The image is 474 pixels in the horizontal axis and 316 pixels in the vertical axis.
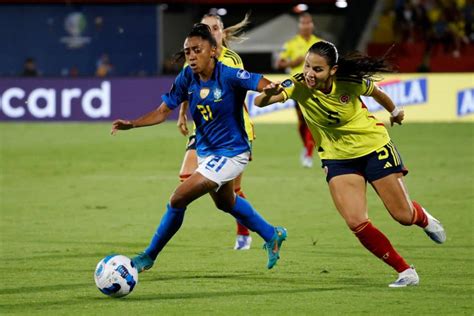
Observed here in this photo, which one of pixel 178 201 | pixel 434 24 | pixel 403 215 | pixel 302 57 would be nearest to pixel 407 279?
pixel 403 215

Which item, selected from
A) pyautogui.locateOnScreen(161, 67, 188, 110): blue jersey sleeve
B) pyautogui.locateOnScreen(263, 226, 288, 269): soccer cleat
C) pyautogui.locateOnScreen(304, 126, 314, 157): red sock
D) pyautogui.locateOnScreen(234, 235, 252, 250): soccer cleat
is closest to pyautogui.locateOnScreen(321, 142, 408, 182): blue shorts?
pyautogui.locateOnScreen(263, 226, 288, 269): soccer cleat

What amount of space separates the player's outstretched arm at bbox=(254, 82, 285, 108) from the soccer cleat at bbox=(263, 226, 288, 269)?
53.2 inches

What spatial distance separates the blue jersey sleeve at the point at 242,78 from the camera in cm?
866

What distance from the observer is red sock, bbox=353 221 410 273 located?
8359mm

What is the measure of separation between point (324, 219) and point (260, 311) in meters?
5.37

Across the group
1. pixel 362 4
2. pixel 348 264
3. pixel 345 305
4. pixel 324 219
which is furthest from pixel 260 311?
pixel 362 4

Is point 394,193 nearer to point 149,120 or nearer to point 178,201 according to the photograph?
point 178,201

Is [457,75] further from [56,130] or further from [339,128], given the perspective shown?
[339,128]

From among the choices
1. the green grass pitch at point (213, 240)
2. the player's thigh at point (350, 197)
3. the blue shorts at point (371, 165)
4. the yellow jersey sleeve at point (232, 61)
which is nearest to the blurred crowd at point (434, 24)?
the green grass pitch at point (213, 240)

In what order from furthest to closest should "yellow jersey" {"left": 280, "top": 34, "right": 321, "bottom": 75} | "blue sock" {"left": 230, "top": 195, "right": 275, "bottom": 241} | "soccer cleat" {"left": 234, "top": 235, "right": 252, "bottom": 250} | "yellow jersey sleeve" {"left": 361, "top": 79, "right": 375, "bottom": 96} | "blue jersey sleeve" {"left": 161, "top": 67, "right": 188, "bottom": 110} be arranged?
"yellow jersey" {"left": 280, "top": 34, "right": 321, "bottom": 75} < "soccer cleat" {"left": 234, "top": 235, "right": 252, "bottom": 250} < "blue sock" {"left": 230, "top": 195, "right": 275, "bottom": 241} < "blue jersey sleeve" {"left": 161, "top": 67, "right": 188, "bottom": 110} < "yellow jersey sleeve" {"left": 361, "top": 79, "right": 375, "bottom": 96}

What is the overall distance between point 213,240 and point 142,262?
2.65m

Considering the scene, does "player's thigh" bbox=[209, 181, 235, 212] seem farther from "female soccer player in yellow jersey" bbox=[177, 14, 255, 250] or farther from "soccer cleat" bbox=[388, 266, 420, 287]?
"soccer cleat" bbox=[388, 266, 420, 287]

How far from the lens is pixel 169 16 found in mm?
36062

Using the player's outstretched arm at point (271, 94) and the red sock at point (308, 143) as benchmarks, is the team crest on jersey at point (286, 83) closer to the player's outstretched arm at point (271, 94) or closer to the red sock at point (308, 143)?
the player's outstretched arm at point (271, 94)
